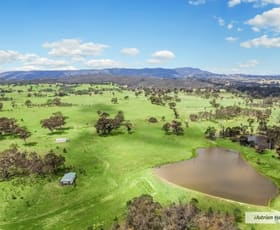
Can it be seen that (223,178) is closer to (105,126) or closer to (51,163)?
(51,163)

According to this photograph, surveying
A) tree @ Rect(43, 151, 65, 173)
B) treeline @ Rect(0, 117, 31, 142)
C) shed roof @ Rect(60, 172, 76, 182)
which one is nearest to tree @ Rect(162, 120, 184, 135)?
treeline @ Rect(0, 117, 31, 142)

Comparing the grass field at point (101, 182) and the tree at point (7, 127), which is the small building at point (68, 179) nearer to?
the grass field at point (101, 182)

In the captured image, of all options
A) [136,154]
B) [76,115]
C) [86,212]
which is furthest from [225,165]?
[76,115]

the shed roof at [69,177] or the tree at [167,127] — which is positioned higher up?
the tree at [167,127]

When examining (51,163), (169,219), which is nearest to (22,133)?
(51,163)

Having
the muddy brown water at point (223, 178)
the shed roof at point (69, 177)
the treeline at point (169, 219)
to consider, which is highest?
the treeline at point (169, 219)

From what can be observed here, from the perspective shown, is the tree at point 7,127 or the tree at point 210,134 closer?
the tree at point 7,127

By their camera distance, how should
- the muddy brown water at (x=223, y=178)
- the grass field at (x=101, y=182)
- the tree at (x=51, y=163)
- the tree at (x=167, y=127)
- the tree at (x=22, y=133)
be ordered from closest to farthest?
the grass field at (x=101, y=182) → the muddy brown water at (x=223, y=178) → the tree at (x=51, y=163) → the tree at (x=22, y=133) → the tree at (x=167, y=127)

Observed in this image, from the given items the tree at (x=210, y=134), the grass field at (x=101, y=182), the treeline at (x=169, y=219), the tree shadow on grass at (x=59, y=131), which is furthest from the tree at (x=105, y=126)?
the treeline at (x=169, y=219)

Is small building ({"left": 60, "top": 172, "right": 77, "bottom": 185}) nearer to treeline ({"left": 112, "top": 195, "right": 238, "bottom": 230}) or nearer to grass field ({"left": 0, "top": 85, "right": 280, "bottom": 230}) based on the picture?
grass field ({"left": 0, "top": 85, "right": 280, "bottom": 230})
